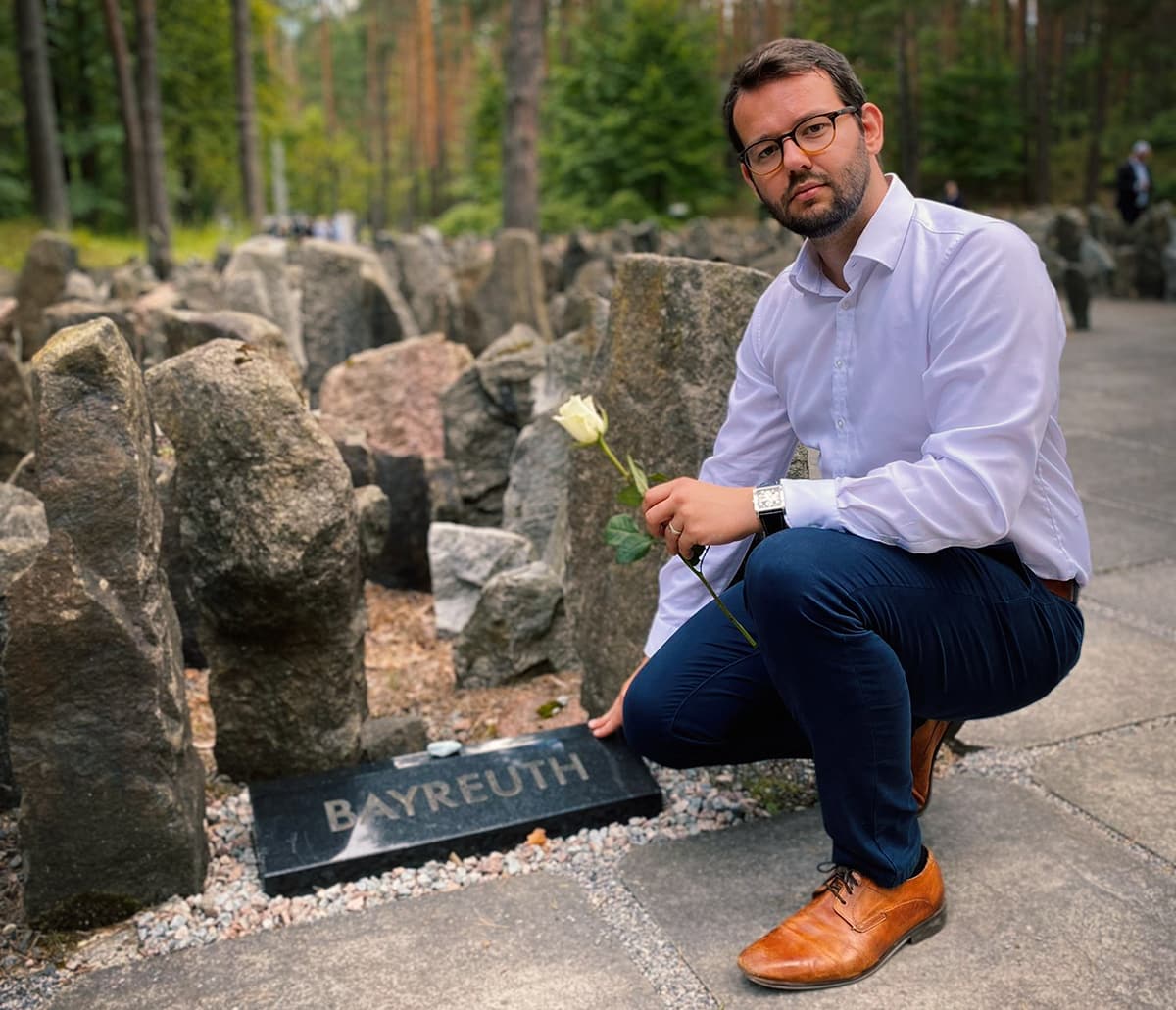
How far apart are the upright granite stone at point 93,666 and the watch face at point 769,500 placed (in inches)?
47.1

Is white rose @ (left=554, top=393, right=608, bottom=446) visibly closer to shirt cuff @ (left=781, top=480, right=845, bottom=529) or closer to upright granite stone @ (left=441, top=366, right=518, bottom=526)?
shirt cuff @ (left=781, top=480, right=845, bottom=529)

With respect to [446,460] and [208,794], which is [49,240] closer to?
[446,460]

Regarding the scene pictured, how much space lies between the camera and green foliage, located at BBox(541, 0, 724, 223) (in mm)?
28078

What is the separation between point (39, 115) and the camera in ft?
58.5

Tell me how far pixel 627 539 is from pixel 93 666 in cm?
107

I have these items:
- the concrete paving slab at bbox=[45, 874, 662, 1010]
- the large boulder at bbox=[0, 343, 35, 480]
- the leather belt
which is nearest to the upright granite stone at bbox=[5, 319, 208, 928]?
the concrete paving slab at bbox=[45, 874, 662, 1010]

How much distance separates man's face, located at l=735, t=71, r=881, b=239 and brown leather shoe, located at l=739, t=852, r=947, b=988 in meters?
1.25

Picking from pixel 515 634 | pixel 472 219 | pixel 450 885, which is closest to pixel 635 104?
pixel 472 219

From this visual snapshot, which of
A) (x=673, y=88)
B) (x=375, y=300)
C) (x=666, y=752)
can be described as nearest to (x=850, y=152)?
(x=666, y=752)

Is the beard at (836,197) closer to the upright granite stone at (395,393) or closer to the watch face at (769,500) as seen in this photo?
the watch face at (769,500)

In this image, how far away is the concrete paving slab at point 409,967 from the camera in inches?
84.4

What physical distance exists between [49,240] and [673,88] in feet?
72.4

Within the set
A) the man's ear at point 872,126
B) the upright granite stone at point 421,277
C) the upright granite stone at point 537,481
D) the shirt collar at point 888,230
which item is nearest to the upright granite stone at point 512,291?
the upright granite stone at point 421,277

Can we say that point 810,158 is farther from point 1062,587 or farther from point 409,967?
point 409,967
